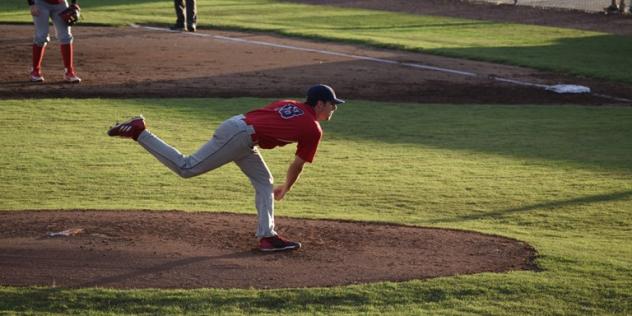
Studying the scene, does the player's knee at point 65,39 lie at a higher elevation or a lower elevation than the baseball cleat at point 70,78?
higher

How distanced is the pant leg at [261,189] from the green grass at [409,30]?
12.3m

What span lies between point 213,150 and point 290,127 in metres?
0.68

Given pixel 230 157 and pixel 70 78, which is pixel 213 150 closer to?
pixel 230 157

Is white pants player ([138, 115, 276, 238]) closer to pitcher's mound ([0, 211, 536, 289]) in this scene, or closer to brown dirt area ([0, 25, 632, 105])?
pitcher's mound ([0, 211, 536, 289])

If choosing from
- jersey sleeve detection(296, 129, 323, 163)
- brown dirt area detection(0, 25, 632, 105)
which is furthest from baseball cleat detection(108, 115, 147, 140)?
brown dirt area detection(0, 25, 632, 105)

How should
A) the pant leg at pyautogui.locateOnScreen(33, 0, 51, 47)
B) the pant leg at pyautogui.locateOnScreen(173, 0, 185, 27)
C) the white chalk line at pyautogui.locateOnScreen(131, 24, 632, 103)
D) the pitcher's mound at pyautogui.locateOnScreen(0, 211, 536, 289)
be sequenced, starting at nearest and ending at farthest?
1. the pitcher's mound at pyautogui.locateOnScreen(0, 211, 536, 289)
2. the pant leg at pyautogui.locateOnScreen(33, 0, 51, 47)
3. the white chalk line at pyautogui.locateOnScreen(131, 24, 632, 103)
4. the pant leg at pyautogui.locateOnScreen(173, 0, 185, 27)

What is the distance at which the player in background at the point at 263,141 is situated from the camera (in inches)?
324

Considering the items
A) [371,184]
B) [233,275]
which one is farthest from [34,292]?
[371,184]

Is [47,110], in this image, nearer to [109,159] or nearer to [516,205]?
[109,159]

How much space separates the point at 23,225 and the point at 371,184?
13.3ft

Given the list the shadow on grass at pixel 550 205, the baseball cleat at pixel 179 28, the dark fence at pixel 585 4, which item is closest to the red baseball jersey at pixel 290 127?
the shadow on grass at pixel 550 205

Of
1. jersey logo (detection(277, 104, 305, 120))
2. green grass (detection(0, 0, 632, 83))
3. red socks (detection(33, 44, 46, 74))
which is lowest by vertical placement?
green grass (detection(0, 0, 632, 83))

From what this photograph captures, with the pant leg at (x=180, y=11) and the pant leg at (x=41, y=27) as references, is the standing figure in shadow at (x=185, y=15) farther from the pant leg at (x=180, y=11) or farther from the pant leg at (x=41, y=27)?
the pant leg at (x=41, y=27)

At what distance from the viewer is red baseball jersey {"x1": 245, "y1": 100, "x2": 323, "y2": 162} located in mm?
8195
